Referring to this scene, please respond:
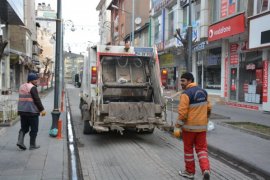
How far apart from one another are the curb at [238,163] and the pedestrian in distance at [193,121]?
1.30 meters

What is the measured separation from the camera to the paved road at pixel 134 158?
23.2ft

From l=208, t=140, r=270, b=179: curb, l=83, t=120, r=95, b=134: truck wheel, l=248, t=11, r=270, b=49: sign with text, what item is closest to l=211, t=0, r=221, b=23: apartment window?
l=248, t=11, r=270, b=49: sign with text

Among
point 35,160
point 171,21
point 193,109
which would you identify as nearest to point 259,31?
point 193,109

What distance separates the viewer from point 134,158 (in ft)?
27.8

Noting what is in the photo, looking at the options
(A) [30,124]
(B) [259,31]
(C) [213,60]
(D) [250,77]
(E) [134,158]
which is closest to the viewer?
(E) [134,158]

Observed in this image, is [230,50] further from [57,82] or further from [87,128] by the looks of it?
[57,82]

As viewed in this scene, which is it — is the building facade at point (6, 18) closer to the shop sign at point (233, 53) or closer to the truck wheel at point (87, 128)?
the truck wheel at point (87, 128)

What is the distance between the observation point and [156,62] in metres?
11.4

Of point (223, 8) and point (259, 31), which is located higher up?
point (223, 8)

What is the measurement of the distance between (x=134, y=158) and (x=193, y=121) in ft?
7.94

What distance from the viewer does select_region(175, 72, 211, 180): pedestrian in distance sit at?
6430mm

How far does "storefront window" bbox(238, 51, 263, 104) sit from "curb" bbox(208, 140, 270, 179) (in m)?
10.7

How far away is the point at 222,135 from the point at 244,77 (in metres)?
10.5

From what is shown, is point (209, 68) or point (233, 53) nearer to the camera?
point (233, 53)
